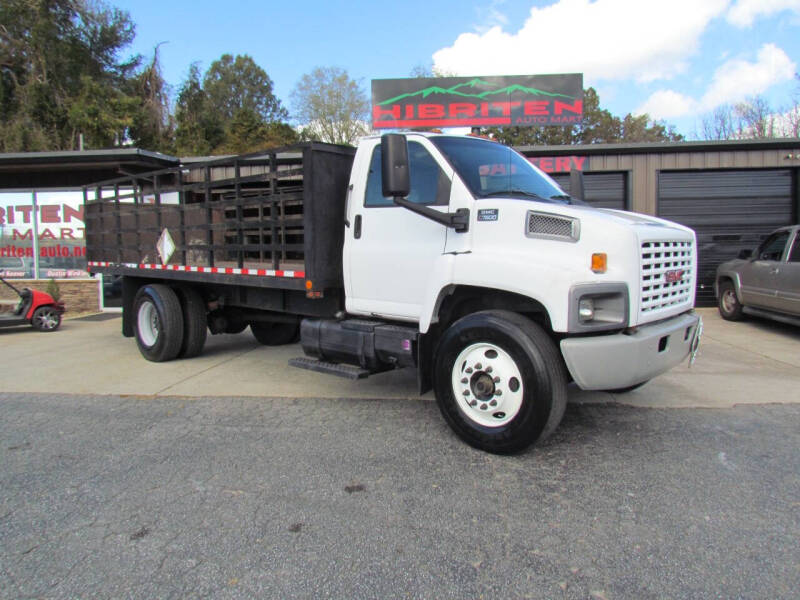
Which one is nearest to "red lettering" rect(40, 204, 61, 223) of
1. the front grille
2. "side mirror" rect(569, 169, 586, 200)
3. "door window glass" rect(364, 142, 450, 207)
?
"door window glass" rect(364, 142, 450, 207)

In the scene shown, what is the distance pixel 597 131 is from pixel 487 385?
50.1 metres

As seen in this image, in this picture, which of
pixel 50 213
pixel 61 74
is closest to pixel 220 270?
pixel 50 213

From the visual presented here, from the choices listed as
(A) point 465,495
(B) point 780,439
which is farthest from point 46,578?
(B) point 780,439

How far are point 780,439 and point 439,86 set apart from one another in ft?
40.6

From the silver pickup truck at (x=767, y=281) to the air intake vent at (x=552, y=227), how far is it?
6209 millimetres

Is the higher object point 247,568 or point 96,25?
point 96,25

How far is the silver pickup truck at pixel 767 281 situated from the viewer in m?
8.14

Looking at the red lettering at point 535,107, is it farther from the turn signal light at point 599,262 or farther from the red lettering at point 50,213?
the turn signal light at point 599,262

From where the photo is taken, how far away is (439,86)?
14406 mm

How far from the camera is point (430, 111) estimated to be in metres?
14.6

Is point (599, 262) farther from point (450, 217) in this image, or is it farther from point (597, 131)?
point (597, 131)

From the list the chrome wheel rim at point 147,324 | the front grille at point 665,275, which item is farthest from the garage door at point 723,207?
the chrome wheel rim at point 147,324

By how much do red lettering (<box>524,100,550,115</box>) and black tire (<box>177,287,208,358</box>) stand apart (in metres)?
10.4

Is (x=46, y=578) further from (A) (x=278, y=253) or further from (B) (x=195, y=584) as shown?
(A) (x=278, y=253)
